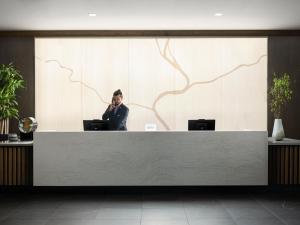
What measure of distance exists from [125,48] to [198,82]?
5.37ft

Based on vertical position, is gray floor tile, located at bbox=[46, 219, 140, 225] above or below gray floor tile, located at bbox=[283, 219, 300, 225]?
below

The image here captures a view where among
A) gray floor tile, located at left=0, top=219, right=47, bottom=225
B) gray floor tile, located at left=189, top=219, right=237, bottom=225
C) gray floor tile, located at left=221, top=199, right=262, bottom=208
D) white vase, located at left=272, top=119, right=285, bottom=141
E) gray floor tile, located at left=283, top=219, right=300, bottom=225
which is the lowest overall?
gray floor tile, located at left=221, top=199, right=262, bottom=208

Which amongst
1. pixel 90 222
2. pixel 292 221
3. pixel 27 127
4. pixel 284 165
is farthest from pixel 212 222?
pixel 27 127

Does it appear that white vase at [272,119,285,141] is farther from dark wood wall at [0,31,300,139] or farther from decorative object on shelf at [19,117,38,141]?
decorative object on shelf at [19,117,38,141]

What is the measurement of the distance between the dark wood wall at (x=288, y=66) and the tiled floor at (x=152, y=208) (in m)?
2.26

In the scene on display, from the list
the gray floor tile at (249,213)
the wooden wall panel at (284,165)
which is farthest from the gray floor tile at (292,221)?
the wooden wall panel at (284,165)

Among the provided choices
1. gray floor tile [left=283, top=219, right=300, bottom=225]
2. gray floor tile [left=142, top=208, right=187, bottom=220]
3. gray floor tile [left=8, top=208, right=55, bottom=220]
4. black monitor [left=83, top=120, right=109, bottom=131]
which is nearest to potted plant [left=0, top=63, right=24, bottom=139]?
black monitor [left=83, top=120, right=109, bottom=131]

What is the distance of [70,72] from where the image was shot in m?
9.03

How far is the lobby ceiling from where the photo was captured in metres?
6.59

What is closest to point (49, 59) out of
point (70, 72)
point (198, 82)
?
point (70, 72)

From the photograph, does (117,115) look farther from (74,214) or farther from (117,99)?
(74,214)

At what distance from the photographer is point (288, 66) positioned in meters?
8.81

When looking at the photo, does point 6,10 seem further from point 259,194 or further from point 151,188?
point 259,194

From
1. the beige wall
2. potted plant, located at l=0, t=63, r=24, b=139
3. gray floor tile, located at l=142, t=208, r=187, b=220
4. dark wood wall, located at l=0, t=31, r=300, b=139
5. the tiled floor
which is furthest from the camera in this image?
the beige wall
